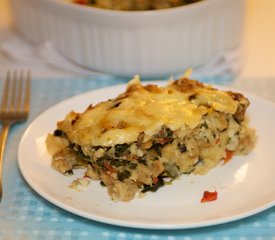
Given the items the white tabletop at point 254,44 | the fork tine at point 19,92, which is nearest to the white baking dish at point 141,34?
the white tabletop at point 254,44

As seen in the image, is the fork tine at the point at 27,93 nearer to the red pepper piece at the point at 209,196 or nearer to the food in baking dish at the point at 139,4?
the food in baking dish at the point at 139,4

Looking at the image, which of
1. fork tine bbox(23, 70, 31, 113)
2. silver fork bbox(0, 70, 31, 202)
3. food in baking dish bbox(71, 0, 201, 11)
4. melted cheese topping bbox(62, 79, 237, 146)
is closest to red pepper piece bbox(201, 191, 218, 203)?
melted cheese topping bbox(62, 79, 237, 146)

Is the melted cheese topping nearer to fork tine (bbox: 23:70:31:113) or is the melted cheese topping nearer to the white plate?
the white plate

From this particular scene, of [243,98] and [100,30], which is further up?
[243,98]

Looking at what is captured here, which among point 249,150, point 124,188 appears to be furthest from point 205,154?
point 124,188

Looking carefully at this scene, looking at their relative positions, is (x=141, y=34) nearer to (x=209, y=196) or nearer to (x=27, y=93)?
(x=27, y=93)

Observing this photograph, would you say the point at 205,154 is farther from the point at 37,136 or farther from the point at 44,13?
the point at 44,13

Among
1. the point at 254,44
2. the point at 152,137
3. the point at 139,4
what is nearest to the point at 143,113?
the point at 152,137
